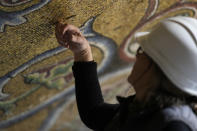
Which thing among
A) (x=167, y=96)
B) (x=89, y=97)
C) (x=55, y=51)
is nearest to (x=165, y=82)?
(x=167, y=96)

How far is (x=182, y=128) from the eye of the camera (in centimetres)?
73

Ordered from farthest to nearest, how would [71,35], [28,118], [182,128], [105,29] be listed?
[28,118]
[105,29]
[71,35]
[182,128]

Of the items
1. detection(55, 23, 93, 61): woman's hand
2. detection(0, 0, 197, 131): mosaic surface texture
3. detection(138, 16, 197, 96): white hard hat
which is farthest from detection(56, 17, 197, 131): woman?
detection(0, 0, 197, 131): mosaic surface texture

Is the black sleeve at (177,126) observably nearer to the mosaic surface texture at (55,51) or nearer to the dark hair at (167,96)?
the dark hair at (167,96)

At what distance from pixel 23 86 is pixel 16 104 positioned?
0.15 m

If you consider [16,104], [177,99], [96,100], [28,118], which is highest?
[177,99]

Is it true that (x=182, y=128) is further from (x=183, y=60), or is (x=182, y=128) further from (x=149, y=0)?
(x=149, y=0)

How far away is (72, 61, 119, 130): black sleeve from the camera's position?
0.97 meters

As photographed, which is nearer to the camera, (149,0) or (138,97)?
(138,97)

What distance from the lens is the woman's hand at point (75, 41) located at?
0.98 m

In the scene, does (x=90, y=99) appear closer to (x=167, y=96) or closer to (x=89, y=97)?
(x=89, y=97)

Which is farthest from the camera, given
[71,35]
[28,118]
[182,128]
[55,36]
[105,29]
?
[28,118]

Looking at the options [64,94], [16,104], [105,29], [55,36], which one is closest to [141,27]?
[105,29]

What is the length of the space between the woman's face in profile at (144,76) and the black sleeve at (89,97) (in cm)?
18
